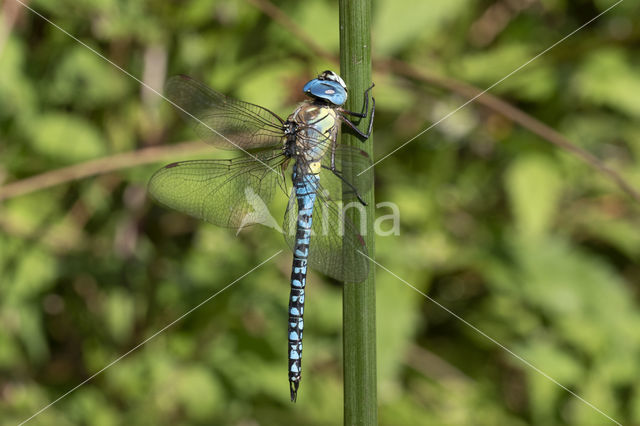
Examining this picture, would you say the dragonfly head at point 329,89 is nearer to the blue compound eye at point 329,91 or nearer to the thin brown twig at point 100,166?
the blue compound eye at point 329,91

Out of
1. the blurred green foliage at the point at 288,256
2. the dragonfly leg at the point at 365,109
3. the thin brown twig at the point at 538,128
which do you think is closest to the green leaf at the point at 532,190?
the blurred green foliage at the point at 288,256

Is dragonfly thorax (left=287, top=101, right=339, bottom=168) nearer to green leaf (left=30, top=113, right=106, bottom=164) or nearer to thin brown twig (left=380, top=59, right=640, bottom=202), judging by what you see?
thin brown twig (left=380, top=59, right=640, bottom=202)

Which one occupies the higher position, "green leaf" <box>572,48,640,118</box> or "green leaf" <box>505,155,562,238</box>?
"green leaf" <box>572,48,640,118</box>


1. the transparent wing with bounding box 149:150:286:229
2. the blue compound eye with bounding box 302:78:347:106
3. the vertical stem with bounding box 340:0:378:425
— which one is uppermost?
the blue compound eye with bounding box 302:78:347:106

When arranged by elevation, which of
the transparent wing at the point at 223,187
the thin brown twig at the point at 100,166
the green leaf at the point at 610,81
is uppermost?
the green leaf at the point at 610,81

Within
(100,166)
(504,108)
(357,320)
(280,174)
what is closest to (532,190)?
(504,108)

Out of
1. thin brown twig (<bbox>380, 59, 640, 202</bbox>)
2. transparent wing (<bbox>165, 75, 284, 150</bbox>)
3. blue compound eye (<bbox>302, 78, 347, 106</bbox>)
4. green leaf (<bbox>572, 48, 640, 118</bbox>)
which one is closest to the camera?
blue compound eye (<bbox>302, 78, 347, 106</bbox>)

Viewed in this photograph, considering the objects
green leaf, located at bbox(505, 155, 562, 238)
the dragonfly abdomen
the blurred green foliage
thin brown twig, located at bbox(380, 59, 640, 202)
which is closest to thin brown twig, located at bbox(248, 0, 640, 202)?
thin brown twig, located at bbox(380, 59, 640, 202)
